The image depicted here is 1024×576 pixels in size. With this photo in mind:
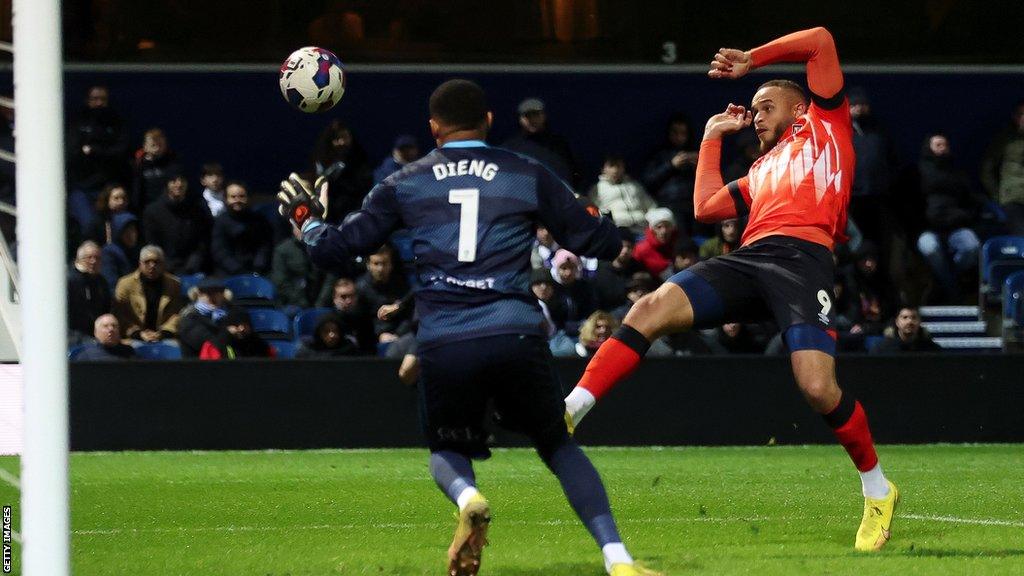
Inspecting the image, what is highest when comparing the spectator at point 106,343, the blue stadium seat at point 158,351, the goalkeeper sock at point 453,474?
the goalkeeper sock at point 453,474

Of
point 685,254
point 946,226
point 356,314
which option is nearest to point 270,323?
point 356,314

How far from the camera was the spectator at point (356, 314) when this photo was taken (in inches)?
524

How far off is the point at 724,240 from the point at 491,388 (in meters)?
9.23

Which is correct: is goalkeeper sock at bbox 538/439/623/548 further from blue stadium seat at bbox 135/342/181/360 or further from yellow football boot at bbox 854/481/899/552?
blue stadium seat at bbox 135/342/181/360

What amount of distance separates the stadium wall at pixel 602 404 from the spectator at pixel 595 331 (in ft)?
2.11

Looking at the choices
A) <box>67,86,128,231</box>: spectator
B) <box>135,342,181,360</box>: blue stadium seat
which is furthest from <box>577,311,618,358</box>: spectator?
<box>67,86,128,231</box>: spectator

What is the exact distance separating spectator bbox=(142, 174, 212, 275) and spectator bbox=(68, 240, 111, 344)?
1.18 metres

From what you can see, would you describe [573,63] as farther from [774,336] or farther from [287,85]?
[287,85]

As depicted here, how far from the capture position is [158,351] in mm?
13234

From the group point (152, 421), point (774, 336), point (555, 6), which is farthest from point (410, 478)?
point (555, 6)

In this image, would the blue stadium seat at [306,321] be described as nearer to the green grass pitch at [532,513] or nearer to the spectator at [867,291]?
the green grass pitch at [532,513]

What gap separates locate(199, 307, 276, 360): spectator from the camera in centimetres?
1289

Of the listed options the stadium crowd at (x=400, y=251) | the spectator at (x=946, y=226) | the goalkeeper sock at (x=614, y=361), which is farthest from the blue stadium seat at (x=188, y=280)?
the goalkeeper sock at (x=614, y=361)

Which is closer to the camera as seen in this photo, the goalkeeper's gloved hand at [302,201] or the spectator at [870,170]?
the goalkeeper's gloved hand at [302,201]
